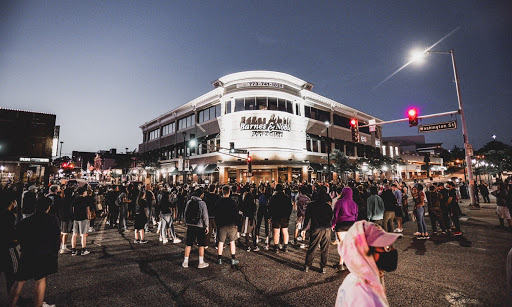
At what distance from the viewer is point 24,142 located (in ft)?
99.3

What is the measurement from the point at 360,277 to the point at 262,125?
28728 mm

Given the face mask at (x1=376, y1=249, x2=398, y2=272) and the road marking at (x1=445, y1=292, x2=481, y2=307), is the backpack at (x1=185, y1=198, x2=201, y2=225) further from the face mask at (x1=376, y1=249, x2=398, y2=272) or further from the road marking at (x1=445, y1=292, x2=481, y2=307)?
the road marking at (x1=445, y1=292, x2=481, y2=307)

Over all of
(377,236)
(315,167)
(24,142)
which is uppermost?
(24,142)

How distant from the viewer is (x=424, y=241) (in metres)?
7.90

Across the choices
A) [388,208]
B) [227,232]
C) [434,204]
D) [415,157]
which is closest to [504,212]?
[434,204]

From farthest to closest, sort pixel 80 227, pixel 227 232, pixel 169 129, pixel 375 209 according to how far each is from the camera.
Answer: pixel 169 129, pixel 375 209, pixel 80 227, pixel 227 232

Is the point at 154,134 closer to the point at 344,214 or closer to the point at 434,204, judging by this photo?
the point at 344,214

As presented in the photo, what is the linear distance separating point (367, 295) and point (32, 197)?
7003mm

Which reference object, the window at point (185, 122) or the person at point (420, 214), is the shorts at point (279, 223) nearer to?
the person at point (420, 214)

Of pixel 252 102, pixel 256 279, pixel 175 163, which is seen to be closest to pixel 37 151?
pixel 175 163

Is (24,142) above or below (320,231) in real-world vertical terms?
above

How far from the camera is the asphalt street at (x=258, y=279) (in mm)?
4172

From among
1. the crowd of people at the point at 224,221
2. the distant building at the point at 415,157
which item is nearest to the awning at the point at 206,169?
the crowd of people at the point at 224,221

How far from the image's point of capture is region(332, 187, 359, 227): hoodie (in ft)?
19.5
